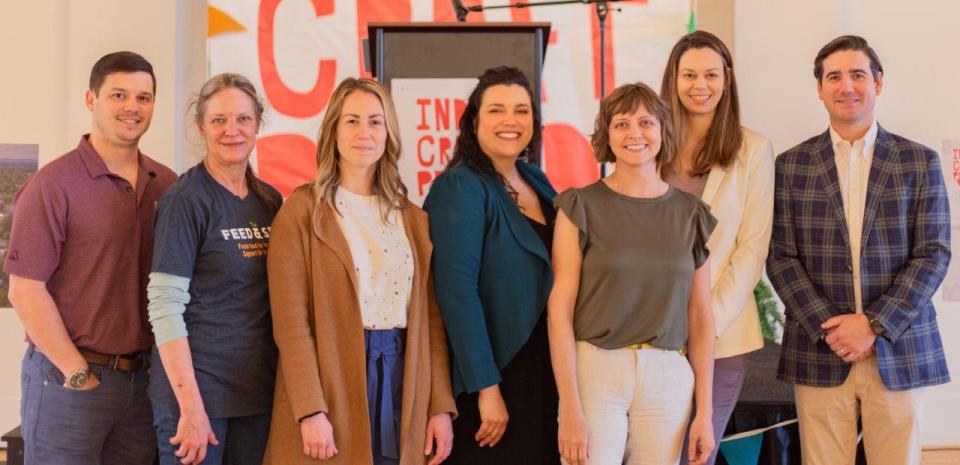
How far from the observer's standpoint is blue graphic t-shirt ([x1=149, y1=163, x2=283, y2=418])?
2.08 metres

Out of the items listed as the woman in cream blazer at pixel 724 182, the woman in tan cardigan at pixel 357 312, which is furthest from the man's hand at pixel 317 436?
the woman in cream blazer at pixel 724 182

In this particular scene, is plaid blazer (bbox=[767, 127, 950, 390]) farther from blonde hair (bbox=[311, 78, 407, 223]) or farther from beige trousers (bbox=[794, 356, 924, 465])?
blonde hair (bbox=[311, 78, 407, 223])

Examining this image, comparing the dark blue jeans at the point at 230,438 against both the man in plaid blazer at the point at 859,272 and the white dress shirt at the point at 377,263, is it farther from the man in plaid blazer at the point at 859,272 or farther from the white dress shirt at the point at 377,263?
the man in plaid blazer at the point at 859,272

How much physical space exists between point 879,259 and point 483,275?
130cm

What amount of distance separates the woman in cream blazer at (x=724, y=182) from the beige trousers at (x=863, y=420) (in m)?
0.35

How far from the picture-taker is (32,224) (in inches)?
90.6

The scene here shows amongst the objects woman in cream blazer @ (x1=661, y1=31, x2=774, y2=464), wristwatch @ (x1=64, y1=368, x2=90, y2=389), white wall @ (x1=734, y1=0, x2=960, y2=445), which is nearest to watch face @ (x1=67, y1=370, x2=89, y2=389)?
wristwatch @ (x1=64, y1=368, x2=90, y2=389)

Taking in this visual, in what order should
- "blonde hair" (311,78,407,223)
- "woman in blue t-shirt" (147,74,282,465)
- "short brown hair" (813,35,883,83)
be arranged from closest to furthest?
"woman in blue t-shirt" (147,74,282,465) < "blonde hair" (311,78,407,223) < "short brown hair" (813,35,883,83)

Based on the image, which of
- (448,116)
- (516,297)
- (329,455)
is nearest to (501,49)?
(448,116)

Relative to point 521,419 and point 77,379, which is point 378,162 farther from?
point 77,379

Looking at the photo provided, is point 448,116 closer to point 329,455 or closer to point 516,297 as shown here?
point 516,297

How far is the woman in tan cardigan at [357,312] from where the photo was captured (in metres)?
2.07

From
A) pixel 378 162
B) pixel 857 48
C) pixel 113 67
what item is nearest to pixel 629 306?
pixel 378 162

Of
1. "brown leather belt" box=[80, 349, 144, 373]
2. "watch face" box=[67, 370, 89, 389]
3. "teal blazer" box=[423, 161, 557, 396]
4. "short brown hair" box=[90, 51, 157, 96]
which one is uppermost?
"short brown hair" box=[90, 51, 157, 96]
